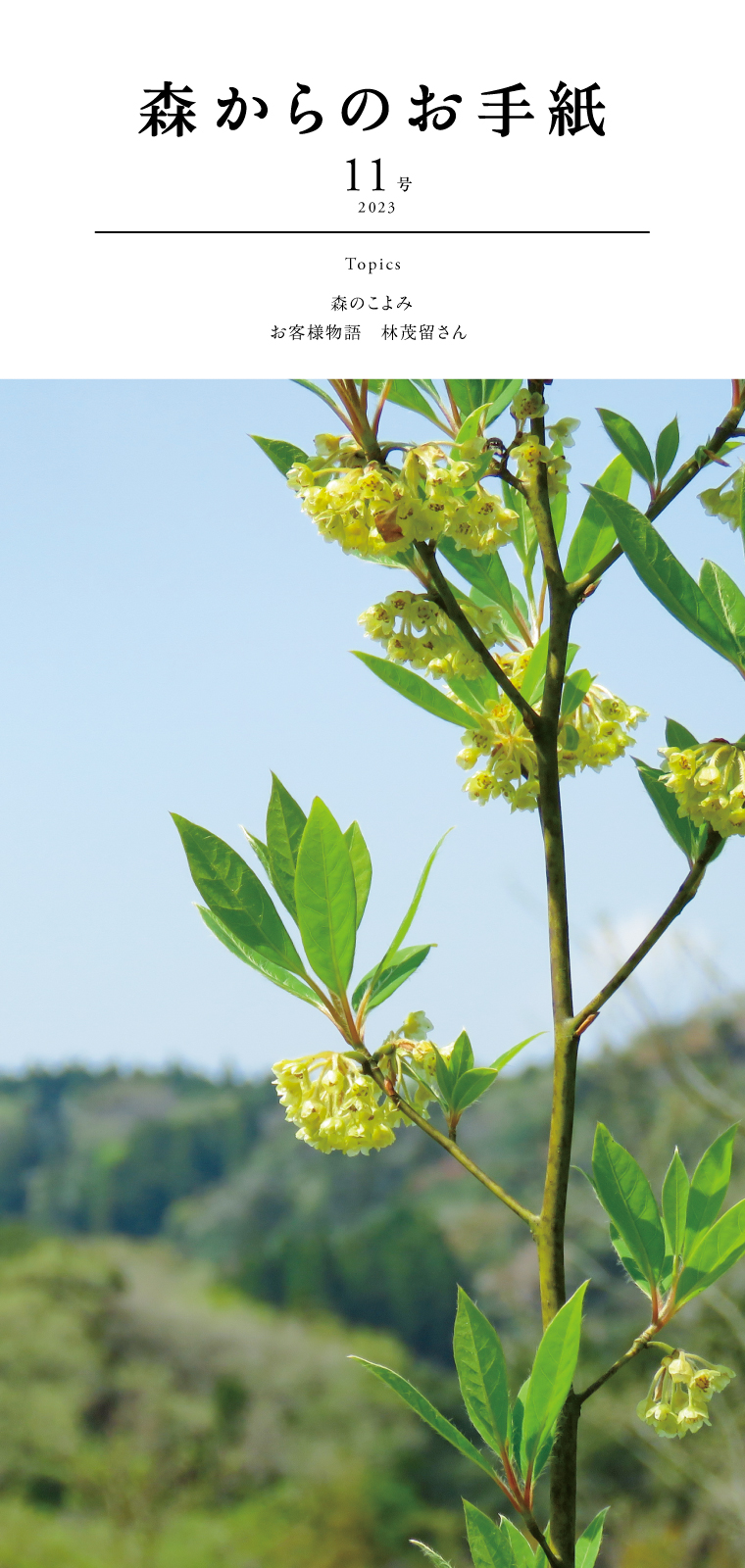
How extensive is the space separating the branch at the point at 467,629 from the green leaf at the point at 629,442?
0.40 ft

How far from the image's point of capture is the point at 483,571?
771mm

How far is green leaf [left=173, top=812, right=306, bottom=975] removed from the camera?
2.18ft

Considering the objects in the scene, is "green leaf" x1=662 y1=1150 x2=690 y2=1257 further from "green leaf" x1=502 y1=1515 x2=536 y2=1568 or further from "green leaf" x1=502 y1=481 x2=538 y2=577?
"green leaf" x1=502 y1=481 x2=538 y2=577

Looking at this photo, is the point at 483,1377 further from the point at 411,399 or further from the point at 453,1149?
the point at 411,399

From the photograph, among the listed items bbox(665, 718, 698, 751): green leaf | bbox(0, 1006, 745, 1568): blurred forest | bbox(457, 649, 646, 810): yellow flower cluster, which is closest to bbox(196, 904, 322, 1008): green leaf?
bbox(457, 649, 646, 810): yellow flower cluster

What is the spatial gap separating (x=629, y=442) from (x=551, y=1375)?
499 millimetres

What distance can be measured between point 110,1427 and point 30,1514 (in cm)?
94

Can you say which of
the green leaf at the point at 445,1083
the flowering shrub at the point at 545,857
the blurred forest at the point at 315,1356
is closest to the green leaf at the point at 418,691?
the flowering shrub at the point at 545,857

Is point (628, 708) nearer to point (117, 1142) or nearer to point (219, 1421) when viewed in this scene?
point (219, 1421)

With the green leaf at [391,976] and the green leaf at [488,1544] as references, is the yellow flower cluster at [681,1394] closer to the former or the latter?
the green leaf at [488,1544]

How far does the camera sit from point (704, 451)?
2.08ft

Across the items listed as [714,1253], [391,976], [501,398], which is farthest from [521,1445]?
[501,398]

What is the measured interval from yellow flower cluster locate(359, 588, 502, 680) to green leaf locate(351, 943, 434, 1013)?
0.59ft

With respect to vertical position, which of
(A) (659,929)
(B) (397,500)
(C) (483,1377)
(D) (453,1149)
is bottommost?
(C) (483,1377)
